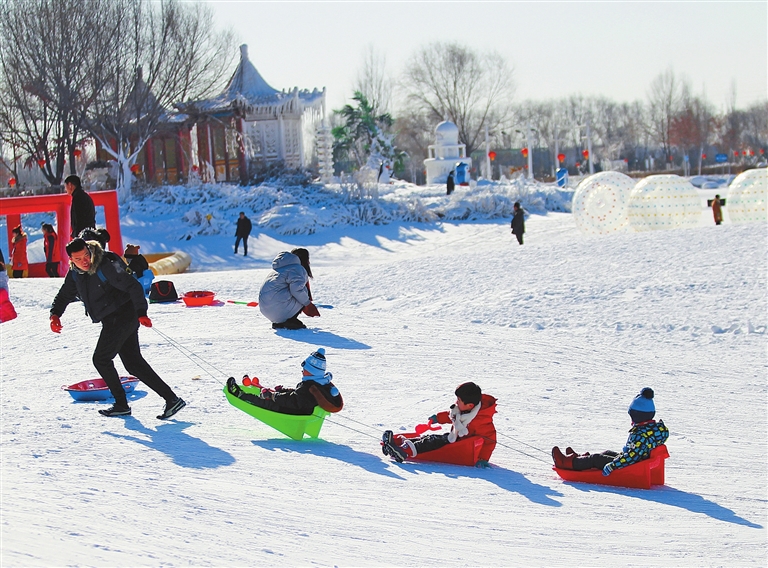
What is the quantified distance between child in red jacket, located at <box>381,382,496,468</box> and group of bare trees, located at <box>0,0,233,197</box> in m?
29.9

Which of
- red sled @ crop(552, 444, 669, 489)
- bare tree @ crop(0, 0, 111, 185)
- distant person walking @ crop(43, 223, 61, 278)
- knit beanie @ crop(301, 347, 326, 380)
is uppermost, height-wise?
bare tree @ crop(0, 0, 111, 185)

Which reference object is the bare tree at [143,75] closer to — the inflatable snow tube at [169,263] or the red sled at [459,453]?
the inflatable snow tube at [169,263]

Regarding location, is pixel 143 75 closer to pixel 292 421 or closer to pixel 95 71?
pixel 95 71

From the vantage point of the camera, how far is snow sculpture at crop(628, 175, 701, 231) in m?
18.1

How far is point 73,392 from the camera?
7555 mm

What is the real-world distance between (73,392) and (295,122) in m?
32.7

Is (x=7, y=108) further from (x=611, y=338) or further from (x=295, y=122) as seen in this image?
(x=611, y=338)

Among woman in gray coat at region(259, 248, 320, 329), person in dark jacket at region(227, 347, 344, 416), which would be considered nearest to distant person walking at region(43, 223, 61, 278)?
woman in gray coat at region(259, 248, 320, 329)

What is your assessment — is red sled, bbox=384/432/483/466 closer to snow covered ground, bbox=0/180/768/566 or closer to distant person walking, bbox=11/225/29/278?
snow covered ground, bbox=0/180/768/566

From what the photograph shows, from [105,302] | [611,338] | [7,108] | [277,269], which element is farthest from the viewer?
[7,108]

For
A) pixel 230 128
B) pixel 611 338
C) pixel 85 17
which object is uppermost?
pixel 85 17

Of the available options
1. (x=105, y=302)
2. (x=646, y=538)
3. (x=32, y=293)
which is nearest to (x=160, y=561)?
(x=646, y=538)

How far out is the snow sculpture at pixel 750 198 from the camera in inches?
704

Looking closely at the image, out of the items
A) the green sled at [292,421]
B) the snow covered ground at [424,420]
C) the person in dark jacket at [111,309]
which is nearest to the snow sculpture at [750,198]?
the snow covered ground at [424,420]
